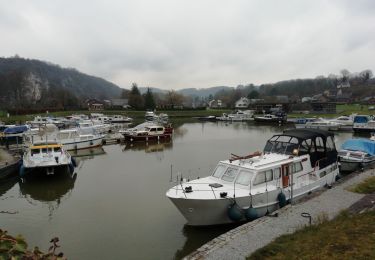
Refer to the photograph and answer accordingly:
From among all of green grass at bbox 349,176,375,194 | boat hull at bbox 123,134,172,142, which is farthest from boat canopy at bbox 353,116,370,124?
green grass at bbox 349,176,375,194

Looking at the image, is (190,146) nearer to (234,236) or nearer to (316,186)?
A: (316,186)

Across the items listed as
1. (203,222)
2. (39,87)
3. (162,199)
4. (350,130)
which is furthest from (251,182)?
(39,87)

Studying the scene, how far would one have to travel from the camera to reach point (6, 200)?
20766 mm

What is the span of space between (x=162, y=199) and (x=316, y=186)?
9.13m

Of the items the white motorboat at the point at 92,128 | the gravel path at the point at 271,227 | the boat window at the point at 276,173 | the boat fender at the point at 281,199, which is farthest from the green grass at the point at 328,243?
the white motorboat at the point at 92,128

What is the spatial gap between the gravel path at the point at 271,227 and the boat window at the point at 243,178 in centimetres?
211

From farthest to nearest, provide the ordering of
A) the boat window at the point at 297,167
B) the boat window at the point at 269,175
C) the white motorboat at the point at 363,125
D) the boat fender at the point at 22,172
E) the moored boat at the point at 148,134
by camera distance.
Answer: the white motorboat at the point at 363,125 → the moored boat at the point at 148,134 → the boat fender at the point at 22,172 → the boat window at the point at 297,167 → the boat window at the point at 269,175

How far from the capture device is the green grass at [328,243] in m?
9.26

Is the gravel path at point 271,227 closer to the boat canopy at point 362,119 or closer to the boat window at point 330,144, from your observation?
the boat window at point 330,144

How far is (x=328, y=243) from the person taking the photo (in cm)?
995

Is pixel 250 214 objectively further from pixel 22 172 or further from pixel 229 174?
pixel 22 172

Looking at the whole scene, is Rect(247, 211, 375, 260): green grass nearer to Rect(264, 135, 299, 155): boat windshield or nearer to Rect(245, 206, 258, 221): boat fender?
Rect(245, 206, 258, 221): boat fender

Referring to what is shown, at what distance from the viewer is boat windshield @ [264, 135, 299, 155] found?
18.4 metres

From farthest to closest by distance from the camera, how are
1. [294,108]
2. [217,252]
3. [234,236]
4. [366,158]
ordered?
[294,108] → [366,158] → [234,236] → [217,252]
